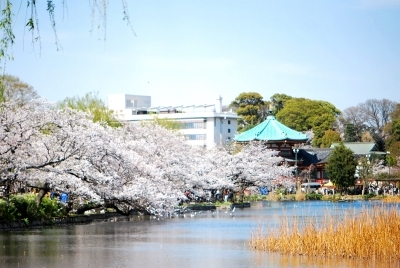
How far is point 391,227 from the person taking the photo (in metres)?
15.7

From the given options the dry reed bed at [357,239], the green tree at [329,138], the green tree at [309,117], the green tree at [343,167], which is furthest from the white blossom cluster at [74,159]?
the green tree at [309,117]

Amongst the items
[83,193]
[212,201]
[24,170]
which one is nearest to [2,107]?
[24,170]

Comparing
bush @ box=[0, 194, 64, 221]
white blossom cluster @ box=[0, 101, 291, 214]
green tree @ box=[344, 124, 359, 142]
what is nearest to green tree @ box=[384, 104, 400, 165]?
green tree @ box=[344, 124, 359, 142]

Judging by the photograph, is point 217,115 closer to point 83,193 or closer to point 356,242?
point 83,193

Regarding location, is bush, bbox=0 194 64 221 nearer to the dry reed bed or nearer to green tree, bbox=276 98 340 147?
the dry reed bed

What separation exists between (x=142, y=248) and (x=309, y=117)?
212 ft

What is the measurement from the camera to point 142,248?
59.9ft

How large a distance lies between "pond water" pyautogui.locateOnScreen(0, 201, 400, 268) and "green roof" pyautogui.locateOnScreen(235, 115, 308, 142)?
35573 millimetres

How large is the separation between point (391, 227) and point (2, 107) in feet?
46.8

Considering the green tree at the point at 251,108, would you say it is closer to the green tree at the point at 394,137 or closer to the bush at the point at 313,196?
the green tree at the point at 394,137

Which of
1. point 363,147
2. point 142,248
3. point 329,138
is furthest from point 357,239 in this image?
point 329,138

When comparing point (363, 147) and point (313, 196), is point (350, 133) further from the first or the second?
point (313, 196)

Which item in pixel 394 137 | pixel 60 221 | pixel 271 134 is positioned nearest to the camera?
pixel 60 221

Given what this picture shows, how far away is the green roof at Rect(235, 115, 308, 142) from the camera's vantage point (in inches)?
2431
